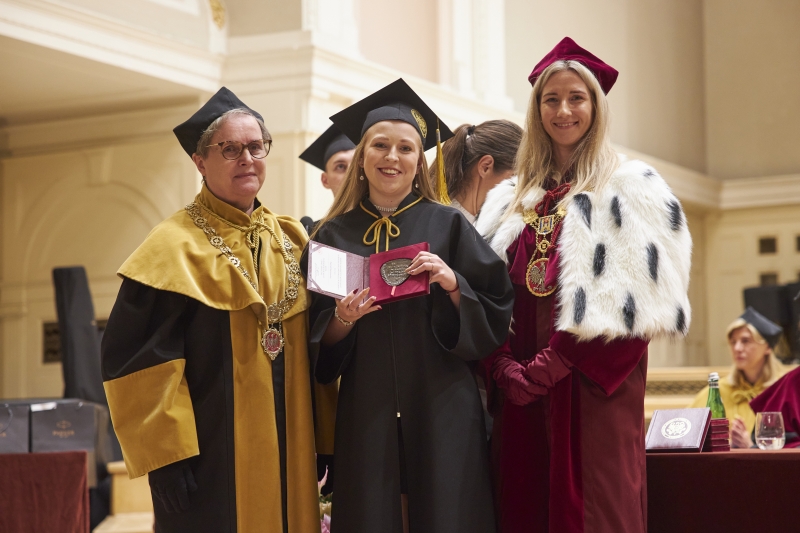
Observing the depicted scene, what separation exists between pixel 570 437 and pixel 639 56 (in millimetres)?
12177

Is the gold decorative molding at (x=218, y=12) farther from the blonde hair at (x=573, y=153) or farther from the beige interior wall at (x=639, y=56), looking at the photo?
the blonde hair at (x=573, y=153)

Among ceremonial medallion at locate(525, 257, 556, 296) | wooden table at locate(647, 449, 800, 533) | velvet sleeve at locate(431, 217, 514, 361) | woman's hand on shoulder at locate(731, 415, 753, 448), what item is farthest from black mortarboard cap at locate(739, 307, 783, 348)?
velvet sleeve at locate(431, 217, 514, 361)

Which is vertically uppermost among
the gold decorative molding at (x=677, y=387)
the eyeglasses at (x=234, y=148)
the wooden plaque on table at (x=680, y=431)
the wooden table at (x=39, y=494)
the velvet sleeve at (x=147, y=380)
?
the eyeglasses at (x=234, y=148)

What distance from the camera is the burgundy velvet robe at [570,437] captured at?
9.94 feet

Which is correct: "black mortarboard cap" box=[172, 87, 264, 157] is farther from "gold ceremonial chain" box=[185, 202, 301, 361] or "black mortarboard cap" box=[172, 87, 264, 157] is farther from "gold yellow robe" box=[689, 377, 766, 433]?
"gold yellow robe" box=[689, 377, 766, 433]

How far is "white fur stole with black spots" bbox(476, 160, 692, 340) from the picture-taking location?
9.84ft

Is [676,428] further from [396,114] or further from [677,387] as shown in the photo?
[677,387]

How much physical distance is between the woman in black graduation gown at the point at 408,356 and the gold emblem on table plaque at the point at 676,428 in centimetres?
76

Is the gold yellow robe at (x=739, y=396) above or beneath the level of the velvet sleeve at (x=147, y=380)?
beneath

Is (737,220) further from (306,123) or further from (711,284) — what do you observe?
(306,123)

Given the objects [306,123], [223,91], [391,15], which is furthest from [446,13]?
[223,91]

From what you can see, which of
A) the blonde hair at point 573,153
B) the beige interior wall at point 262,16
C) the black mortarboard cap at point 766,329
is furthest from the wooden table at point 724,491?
the beige interior wall at point 262,16

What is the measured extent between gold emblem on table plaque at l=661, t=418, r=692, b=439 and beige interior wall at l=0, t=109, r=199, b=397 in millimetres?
5483

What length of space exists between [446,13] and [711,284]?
751cm
